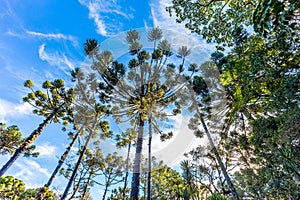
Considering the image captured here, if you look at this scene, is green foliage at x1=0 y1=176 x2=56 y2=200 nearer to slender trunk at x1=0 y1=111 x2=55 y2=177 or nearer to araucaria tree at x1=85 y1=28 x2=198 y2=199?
slender trunk at x1=0 y1=111 x2=55 y2=177

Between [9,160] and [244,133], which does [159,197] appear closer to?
[244,133]

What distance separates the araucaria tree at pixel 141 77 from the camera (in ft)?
38.2

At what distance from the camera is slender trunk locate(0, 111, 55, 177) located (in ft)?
34.0

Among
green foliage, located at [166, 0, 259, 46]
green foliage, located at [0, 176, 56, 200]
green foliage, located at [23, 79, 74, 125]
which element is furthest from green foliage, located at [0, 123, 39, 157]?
green foliage, located at [166, 0, 259, 46]

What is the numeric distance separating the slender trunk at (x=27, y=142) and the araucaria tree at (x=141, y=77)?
4.59 metres

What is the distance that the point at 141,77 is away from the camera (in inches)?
489

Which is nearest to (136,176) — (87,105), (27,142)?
(87,105)

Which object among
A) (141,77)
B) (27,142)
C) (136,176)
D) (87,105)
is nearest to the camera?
(136,176)

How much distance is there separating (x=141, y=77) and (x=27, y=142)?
8.65 metres

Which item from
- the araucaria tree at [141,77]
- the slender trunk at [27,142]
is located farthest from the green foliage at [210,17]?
the slender trunk at [27,142]

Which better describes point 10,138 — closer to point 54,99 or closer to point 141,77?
point 54,99

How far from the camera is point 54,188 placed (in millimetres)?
14781

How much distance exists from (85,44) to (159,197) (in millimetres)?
14459

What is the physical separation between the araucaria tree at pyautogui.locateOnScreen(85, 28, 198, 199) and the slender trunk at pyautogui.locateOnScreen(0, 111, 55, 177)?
4594mm
